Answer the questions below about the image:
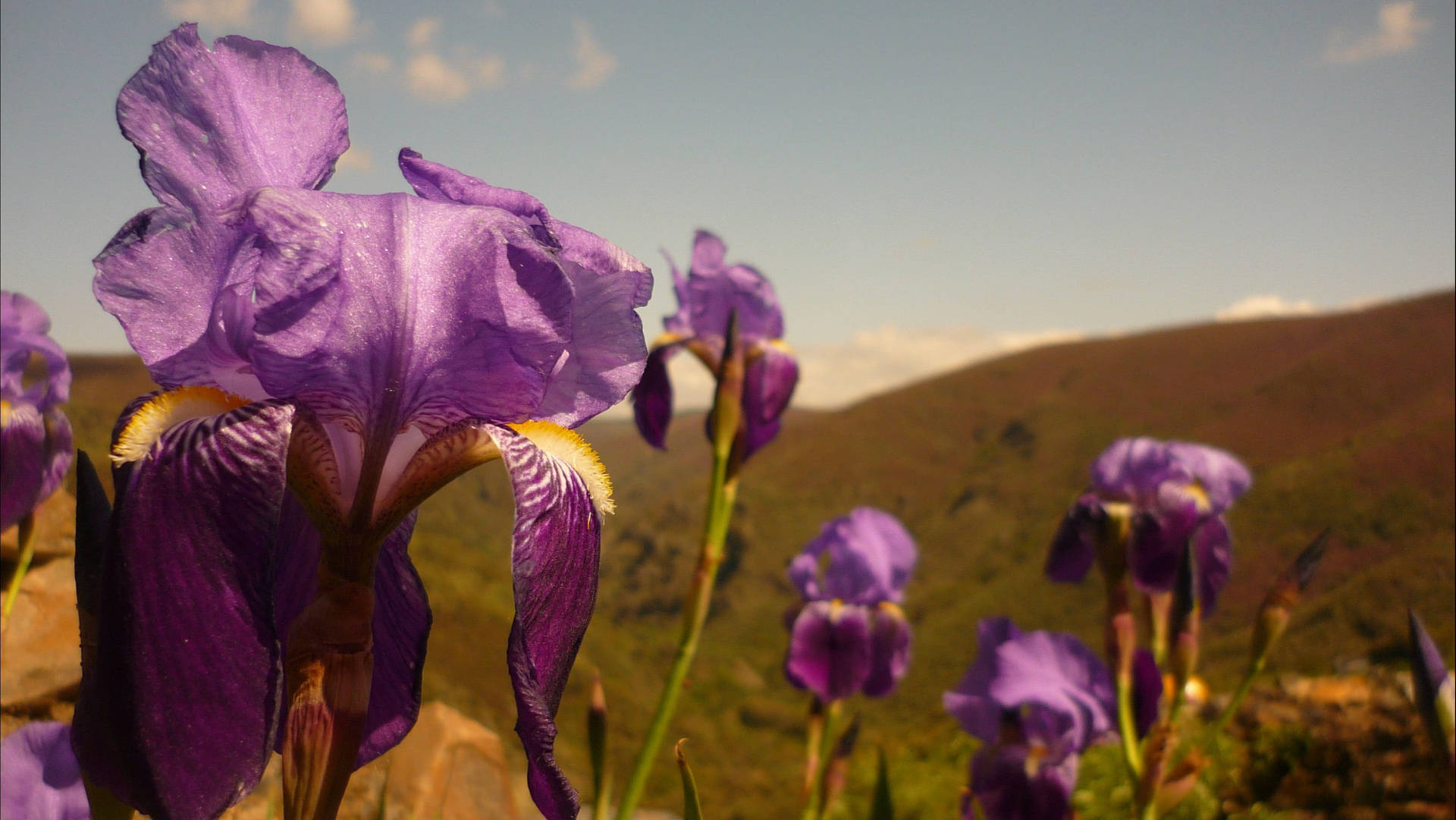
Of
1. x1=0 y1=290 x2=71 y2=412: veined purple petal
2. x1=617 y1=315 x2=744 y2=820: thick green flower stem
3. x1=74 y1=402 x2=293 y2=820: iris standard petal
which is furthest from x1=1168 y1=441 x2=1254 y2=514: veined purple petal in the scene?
x1=0 y1=290 x2=71 y2=412: veined purple petal

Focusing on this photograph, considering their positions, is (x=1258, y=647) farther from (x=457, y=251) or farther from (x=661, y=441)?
(x=457, y=251)

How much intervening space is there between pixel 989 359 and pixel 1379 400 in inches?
1323

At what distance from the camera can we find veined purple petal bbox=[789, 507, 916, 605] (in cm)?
522

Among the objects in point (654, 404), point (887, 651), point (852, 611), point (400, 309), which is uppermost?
point (400, 309)

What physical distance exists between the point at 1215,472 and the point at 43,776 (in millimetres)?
4339

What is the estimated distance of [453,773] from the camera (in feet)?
15.2

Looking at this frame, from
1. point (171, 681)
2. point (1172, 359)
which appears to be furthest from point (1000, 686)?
point (1172, 359)

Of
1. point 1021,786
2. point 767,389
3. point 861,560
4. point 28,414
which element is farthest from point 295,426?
point 861,560

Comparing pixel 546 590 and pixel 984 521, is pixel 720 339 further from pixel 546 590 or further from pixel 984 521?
pixel 984 521

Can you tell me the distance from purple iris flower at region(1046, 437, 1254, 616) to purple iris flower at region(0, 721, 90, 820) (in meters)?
3.45

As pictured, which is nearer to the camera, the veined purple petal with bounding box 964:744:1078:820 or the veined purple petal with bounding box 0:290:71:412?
the veined purple petal with bounding box 0:290:71:412

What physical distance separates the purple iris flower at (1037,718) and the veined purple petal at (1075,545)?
0.39m

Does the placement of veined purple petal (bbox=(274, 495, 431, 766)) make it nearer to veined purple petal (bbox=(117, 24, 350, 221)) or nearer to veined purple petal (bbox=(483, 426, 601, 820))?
veined purple petal (bbox=(483, 426, 601, 820))

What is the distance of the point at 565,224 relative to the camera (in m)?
1.38
